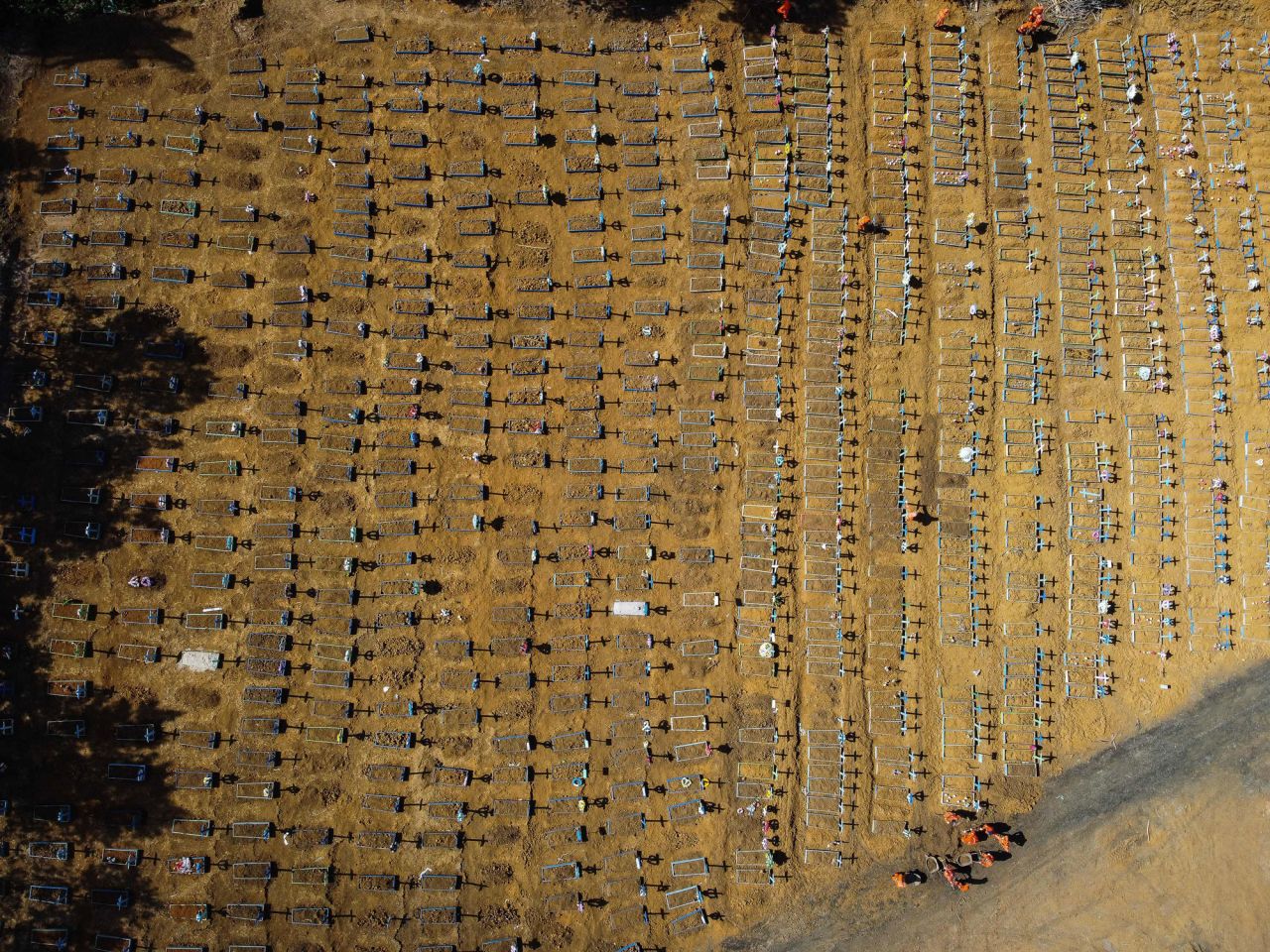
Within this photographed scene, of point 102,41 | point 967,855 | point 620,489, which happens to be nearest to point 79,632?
point 620,489

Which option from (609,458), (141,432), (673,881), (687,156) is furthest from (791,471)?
(141,432)

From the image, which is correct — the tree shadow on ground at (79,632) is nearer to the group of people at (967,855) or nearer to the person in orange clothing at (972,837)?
the group of people at (967,855)

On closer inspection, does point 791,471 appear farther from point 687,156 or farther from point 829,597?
point 687,156

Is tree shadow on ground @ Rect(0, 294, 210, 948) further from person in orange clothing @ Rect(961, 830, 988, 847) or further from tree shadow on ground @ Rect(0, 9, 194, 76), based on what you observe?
person in orange clothing @ Rect(961, 830, 988, 847)

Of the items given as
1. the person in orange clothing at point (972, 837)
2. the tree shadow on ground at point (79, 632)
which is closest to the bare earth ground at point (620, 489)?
the tree shadow on ground at point (79, 632)

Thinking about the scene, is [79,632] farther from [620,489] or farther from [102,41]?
[102,41]

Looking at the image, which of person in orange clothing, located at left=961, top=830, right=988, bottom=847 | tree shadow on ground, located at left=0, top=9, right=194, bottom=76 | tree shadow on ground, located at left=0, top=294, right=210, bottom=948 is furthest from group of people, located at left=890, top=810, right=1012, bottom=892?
tree shadow on ground, located at left=0, top=9, right=194, bottom=76
